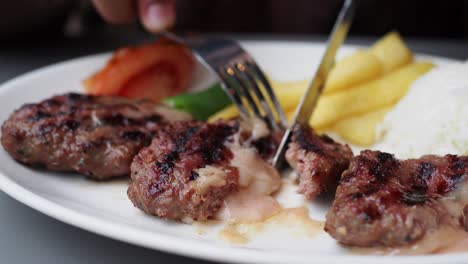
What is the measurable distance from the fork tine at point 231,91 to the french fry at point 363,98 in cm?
49

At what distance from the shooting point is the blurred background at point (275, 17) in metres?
5.58

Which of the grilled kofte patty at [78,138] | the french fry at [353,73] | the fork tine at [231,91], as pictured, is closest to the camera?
the grilled kofte patty at [78,138]

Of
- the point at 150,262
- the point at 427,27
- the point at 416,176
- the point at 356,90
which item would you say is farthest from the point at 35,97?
the point at 427,27

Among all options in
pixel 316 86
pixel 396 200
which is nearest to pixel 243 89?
pixel 316 86

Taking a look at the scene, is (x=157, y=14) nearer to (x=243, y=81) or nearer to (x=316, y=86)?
(x=243, y=81)

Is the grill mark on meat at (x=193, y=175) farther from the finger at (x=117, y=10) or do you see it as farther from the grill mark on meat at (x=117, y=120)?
the finger at (x=117, y=10)

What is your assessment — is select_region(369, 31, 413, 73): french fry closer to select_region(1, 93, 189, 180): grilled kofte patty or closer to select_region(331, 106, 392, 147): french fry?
select_region(331, 106, 392, 147): french fry

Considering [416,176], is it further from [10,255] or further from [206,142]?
[10,255]

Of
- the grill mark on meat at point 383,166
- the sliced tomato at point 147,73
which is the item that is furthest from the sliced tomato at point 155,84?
the grill mark on meat at point 383,166

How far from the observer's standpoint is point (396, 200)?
2086 millimetres

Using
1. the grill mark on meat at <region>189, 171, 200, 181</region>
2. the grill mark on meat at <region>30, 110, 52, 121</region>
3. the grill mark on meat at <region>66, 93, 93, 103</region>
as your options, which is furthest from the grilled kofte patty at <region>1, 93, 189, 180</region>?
the grill mark on meat at <region>189, 171, 200, 181</region>

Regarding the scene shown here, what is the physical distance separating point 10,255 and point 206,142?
0.97 meters

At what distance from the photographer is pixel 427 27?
6125mm

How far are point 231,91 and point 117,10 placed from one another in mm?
1286
